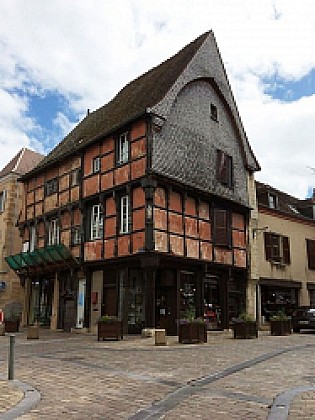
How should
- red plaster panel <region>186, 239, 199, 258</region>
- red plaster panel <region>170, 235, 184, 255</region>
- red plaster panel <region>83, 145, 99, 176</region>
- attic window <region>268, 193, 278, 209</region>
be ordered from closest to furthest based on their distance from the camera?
red plaster panel <region>170, 235, 184, 255</region>
red plaster panel <region>186, 239, 199, 258</region>
red plaster panel <region>83, 145, 99, 176</region>
attic window <region>268, 193, 278, 209</region>

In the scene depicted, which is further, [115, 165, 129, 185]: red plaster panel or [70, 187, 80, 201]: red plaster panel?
[70, 187, 80, 201]: red plaster panel

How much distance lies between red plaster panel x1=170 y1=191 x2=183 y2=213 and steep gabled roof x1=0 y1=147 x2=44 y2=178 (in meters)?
13.1

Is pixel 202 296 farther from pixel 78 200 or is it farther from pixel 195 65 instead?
pixel 195 65

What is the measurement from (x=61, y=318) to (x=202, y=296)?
6.95m

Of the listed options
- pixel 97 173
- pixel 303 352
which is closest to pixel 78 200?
pixel 97 173

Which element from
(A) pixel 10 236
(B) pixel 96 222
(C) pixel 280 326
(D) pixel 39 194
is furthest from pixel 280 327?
(A) pixel 10 236

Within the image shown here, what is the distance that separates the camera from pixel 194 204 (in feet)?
58.8

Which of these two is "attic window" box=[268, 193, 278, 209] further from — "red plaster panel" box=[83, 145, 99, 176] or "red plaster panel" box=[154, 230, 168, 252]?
"red plaster panel" box=[83, 145, 99, 176]

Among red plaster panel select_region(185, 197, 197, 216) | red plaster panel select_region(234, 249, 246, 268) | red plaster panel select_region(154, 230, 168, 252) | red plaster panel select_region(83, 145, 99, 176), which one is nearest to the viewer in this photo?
red plaster panel select_region(154, 230, 168, 252)

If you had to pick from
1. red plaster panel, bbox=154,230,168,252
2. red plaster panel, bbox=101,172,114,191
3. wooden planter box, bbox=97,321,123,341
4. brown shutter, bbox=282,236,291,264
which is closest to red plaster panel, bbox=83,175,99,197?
red plaster panel, bbox=101,172,114,191

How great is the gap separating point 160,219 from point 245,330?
16.1ft

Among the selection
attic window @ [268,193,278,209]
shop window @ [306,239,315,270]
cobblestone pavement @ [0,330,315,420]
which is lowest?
cobblestone pavement @ [0,330,315,420]

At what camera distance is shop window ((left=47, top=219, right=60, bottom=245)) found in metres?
21.1

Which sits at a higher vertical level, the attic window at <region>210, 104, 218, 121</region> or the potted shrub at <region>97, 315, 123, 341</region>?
the attic window at <region>210, 104, 218, 121</region>
